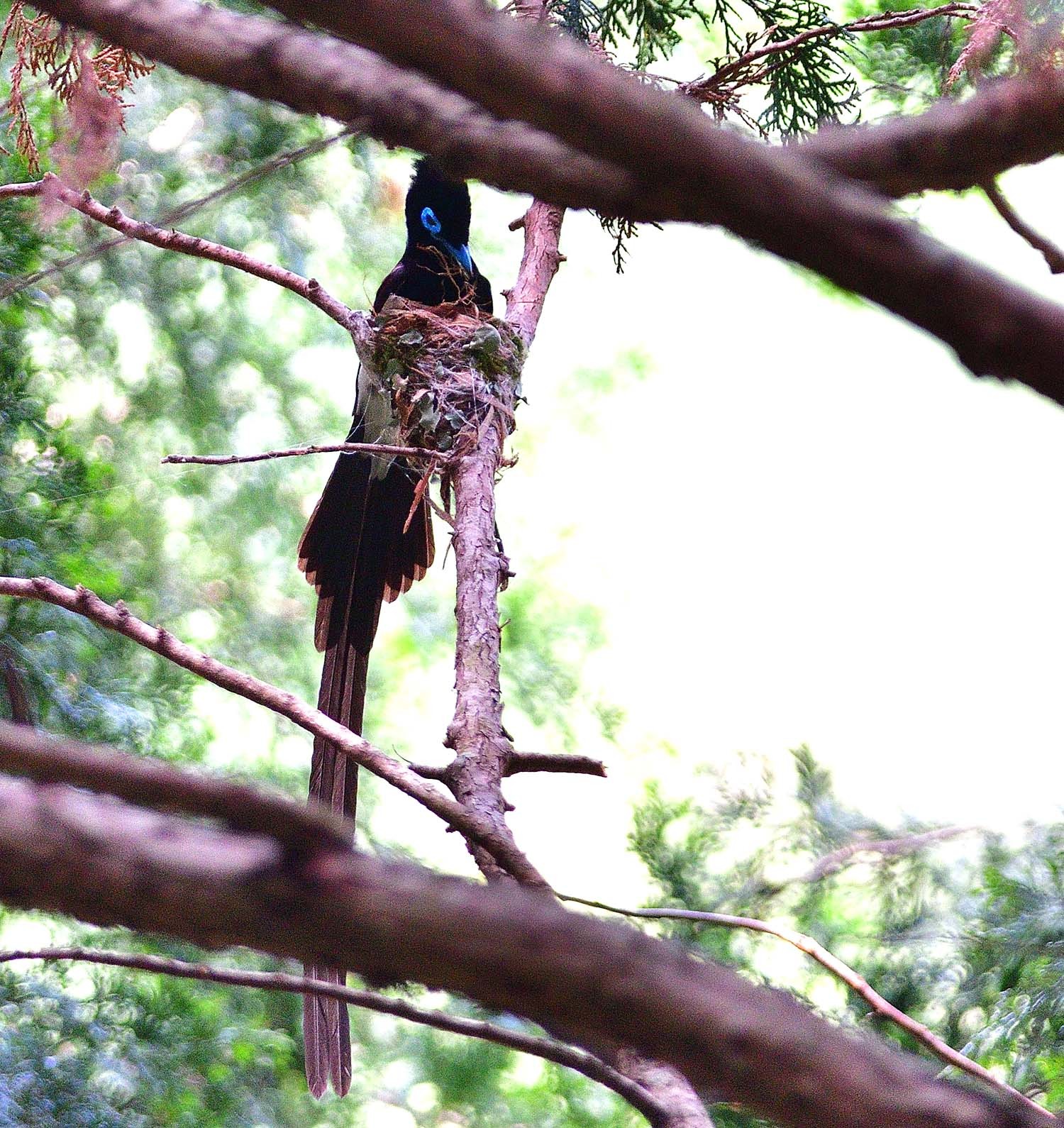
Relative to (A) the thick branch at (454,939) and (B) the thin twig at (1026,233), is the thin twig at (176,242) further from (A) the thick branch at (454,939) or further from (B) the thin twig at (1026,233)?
(A) the thick branch at (454,939)

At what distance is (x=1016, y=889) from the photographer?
210 cm

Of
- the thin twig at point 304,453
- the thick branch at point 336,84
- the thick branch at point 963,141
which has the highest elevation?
the thin twig at point 304,453

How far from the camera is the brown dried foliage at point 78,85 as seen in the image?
152 cm

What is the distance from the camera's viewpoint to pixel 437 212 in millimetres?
3338

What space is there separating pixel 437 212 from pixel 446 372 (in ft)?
3.55

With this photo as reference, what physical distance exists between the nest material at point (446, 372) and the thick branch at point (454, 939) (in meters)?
1.68

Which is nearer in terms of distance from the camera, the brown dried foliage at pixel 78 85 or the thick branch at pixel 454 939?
the thick branch at pixel 454 939

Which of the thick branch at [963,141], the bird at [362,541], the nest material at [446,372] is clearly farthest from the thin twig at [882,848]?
the thick branch at [963,141]

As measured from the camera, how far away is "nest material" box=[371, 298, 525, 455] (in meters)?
2.29

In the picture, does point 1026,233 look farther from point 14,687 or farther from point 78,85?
point 14,687

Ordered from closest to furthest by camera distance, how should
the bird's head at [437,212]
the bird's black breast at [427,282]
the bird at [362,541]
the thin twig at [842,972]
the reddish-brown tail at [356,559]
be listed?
the thin twig at [842,972], the bird at [362,541], the reddish-brown tail at [356,559], the bird's black breast at [427,282], the bird's head at [437,212]

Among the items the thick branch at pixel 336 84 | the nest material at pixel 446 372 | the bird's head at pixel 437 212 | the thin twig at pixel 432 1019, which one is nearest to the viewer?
the thick branch at pixel 336 84

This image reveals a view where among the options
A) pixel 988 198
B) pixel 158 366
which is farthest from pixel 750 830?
pixel 158 366

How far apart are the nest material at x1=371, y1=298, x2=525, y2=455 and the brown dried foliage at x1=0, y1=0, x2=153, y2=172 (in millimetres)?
662
